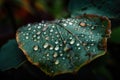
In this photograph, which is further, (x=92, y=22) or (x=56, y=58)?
(x=92, y=22)

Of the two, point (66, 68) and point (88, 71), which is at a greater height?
point (66, 68)

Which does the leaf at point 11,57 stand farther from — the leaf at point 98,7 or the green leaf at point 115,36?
the green leaf at point 115,36

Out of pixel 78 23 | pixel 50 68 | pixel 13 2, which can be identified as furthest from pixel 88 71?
pixel 13 2

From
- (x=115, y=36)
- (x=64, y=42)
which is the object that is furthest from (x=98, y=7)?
(x=115, y=36)

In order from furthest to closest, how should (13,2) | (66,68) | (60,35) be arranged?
(13,2)
(60,35)
(66,68)

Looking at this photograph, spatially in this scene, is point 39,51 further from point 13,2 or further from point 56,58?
point 13,2

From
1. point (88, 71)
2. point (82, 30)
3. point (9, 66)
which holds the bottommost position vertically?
point (88, 71)
